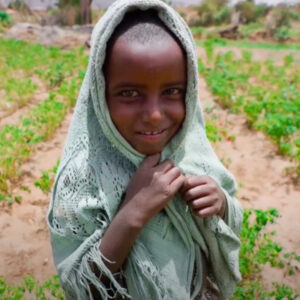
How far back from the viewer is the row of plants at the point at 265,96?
4359 mm

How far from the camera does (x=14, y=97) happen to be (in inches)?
244

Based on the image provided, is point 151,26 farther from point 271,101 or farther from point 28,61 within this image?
point 28,61

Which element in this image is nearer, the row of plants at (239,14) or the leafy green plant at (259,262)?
the leafy green plant at (259,262)

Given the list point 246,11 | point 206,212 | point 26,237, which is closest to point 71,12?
point 246,11

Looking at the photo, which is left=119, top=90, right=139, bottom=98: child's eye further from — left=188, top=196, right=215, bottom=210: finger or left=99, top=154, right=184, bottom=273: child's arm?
left=188, top=196, right=215, bottom=210: finger

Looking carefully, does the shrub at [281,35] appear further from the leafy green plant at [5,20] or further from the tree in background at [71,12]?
the leafy green plant at [5,20]

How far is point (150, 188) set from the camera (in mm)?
1370

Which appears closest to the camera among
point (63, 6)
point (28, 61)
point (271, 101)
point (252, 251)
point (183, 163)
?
point (183, 163)

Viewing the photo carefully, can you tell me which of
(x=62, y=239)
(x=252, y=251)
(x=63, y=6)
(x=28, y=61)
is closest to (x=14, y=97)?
(x=28, y=61)

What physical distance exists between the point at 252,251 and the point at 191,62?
5.65ft

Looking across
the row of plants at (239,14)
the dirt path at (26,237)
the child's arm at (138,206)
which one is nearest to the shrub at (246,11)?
the row of plants at (239,14)

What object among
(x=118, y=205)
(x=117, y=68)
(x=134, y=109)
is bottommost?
(x=118, y=205)

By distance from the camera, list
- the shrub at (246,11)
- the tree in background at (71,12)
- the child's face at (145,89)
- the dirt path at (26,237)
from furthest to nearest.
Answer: the shrub at (246,11), the tree in background at (71,12), the dirt path at (26,237), the child's face at (145,89)

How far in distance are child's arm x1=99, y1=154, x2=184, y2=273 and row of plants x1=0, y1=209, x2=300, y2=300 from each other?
4.05 ft
